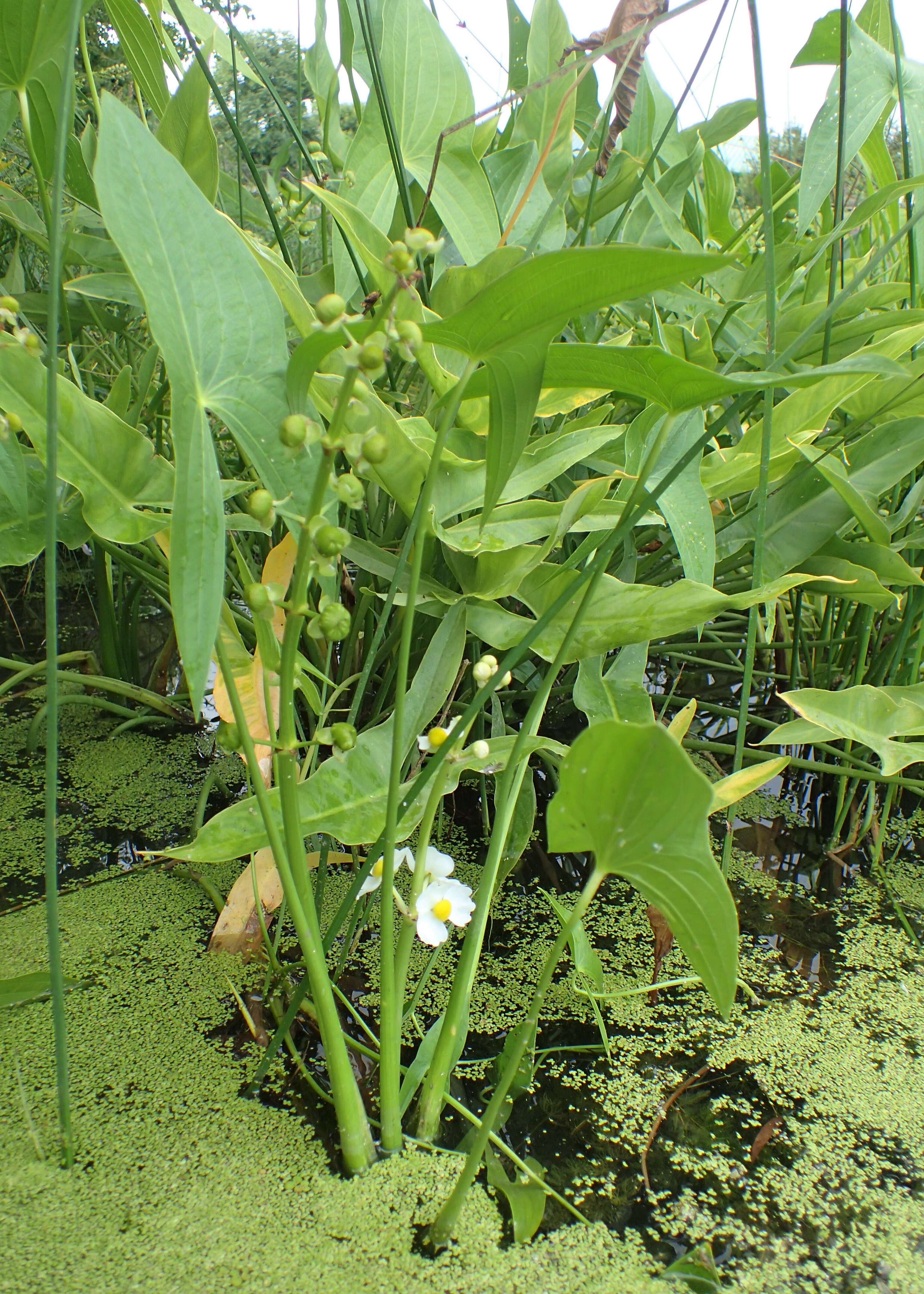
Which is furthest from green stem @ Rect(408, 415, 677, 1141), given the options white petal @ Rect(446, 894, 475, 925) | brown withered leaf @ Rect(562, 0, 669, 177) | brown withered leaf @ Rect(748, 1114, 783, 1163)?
brown withered leaf @ Rect(562, 0, 669, 177)

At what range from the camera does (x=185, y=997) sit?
0.62 metres

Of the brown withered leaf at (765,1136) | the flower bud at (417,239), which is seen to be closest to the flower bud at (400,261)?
the flower bud at (417,239)

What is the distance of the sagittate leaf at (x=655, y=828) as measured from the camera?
1.03 feet

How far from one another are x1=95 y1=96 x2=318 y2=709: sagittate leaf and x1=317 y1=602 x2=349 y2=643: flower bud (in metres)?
0.05

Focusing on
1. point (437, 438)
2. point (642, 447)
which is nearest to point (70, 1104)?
point (437, 438)

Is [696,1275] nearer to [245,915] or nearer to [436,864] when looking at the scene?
[436,864]

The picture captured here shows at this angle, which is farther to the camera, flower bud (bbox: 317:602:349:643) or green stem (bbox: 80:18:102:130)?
green stem (bbox: 80:18:102:130)

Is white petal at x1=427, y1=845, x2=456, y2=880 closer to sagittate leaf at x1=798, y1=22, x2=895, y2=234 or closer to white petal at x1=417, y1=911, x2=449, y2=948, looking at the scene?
→ white petal at x1=417, y1=911, x2=449, y2=948

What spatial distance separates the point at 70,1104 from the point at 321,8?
89cm

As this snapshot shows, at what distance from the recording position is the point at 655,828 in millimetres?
339

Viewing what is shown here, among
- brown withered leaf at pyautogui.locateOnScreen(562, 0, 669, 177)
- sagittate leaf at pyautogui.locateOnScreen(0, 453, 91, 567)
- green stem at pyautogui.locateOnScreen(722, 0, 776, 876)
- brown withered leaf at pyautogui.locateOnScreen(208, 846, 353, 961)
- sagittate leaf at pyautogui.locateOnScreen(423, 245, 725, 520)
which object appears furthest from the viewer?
brown withered leaf at pyautogui.locateOnScreen(562, 0, 669, 177)

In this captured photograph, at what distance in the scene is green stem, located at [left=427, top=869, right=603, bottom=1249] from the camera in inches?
15.1

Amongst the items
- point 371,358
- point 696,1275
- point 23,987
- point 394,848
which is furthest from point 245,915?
point 371,358

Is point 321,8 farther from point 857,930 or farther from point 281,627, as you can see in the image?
point 857,930
